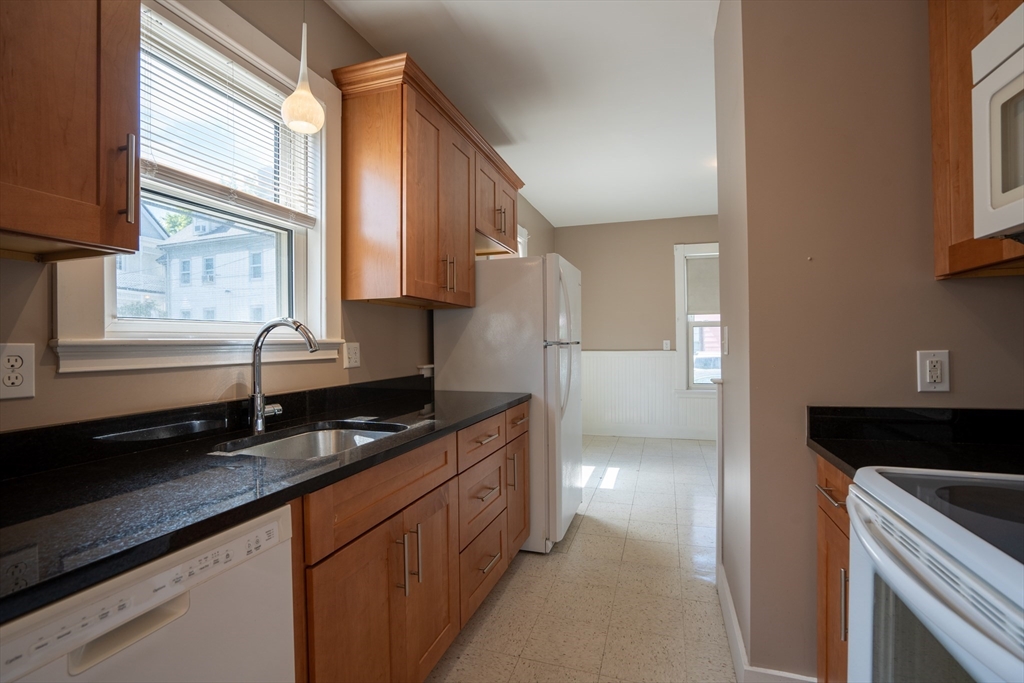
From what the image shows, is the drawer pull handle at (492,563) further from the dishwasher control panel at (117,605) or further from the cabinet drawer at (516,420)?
the dishwasher control panel at (117,605)

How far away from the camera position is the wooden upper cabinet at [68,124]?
0.80 meters

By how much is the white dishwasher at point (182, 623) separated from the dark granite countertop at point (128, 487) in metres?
0.02

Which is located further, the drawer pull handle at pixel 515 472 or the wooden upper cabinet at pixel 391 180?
the drawer pull handle at pixel 515 472

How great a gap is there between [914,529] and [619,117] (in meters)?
2.92

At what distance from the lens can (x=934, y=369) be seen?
1.37 meters

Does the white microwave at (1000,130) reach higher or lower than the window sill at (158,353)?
higher

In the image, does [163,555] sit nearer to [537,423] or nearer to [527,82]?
[537,423]

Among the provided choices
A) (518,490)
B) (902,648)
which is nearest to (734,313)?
(902,648)

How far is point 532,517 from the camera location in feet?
8.54

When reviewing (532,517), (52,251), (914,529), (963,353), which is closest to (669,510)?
(532,517)

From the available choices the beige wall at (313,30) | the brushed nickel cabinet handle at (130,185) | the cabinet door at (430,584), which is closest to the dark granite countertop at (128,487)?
the cabinet door at (430,584)

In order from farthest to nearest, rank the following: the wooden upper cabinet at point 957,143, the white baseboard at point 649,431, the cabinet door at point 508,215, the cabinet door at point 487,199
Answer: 1. the white baseboard at point 649,431
2. the cabinet door at point 508,215
3. the cabinet door at point 487,199
4. the wooden upper cabinet at point 957,143

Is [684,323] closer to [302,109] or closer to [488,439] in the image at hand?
[488,439]

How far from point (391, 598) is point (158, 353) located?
93 cm
